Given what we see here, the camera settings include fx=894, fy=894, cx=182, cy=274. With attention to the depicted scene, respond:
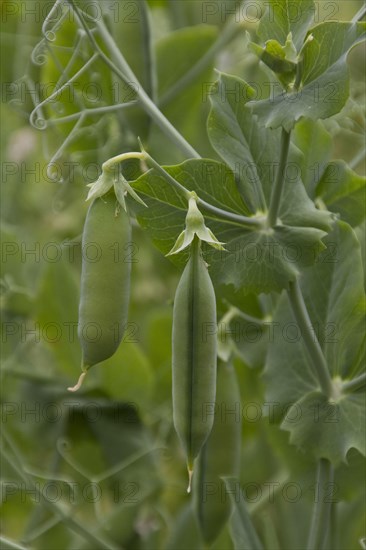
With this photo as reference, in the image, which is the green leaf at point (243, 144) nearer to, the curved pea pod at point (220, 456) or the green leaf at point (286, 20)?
the green leaf at point (286, 20)

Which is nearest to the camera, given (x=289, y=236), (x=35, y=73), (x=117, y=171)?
(x=117, y=171)

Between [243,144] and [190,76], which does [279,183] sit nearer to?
[243,144]

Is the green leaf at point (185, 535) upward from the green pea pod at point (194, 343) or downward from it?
downward

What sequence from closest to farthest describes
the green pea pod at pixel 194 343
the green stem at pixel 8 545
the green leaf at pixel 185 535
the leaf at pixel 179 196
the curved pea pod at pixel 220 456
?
the green pea pod at pixel 194 343 < the leaf at pixel 179 196 < the green stem at pixel 8 545 < the curved pea pod at pixel 220 456 < the green leaf at pixel 185 535

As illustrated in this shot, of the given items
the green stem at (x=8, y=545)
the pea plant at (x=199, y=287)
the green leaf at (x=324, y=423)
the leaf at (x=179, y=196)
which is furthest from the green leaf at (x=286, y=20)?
the green stem at (x=8, y=545)

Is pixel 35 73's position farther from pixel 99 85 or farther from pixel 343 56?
pixel 343 56

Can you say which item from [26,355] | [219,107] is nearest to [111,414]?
[26,355]

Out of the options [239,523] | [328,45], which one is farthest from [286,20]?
[239,523]

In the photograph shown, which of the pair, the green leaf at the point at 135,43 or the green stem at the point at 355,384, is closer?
the green stem at the point at 355,384
